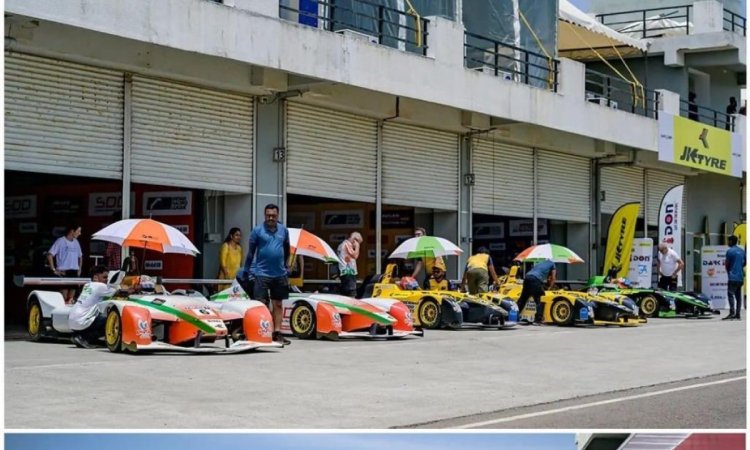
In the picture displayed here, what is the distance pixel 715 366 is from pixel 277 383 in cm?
614

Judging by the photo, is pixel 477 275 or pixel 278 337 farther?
pixel 477 275

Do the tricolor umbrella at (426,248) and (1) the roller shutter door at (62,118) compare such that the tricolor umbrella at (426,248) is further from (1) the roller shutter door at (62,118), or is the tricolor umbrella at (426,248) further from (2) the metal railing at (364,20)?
(1) the roller shutter door at (62,118)

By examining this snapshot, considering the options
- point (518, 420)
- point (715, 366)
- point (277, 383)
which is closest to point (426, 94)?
point (715, 366)

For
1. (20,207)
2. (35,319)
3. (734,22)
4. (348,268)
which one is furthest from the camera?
(734,22)

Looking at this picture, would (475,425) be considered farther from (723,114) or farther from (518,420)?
(723,114)

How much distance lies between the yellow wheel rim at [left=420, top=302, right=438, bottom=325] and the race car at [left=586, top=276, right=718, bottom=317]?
6263mm

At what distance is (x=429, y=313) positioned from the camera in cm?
2080

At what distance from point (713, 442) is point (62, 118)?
13.1 meters

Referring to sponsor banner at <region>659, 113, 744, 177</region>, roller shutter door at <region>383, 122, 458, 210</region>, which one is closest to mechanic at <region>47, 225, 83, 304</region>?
roller shutter door at <region>383, 122, 458, 210</region>

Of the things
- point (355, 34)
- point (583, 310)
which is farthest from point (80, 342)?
point (583, 310)

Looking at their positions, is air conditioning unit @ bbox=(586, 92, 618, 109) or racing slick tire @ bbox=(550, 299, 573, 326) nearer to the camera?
racing slick tire @ bbox=(550, 299, 573, 326)

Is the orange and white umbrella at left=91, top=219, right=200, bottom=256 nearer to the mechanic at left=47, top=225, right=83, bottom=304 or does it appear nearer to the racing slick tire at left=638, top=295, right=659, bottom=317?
the mechanic at left=47, top=225, right=83, bottom=304

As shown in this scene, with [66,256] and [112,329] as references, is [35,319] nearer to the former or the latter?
[112,329]

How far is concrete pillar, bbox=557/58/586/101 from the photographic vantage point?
29031 millimetres
